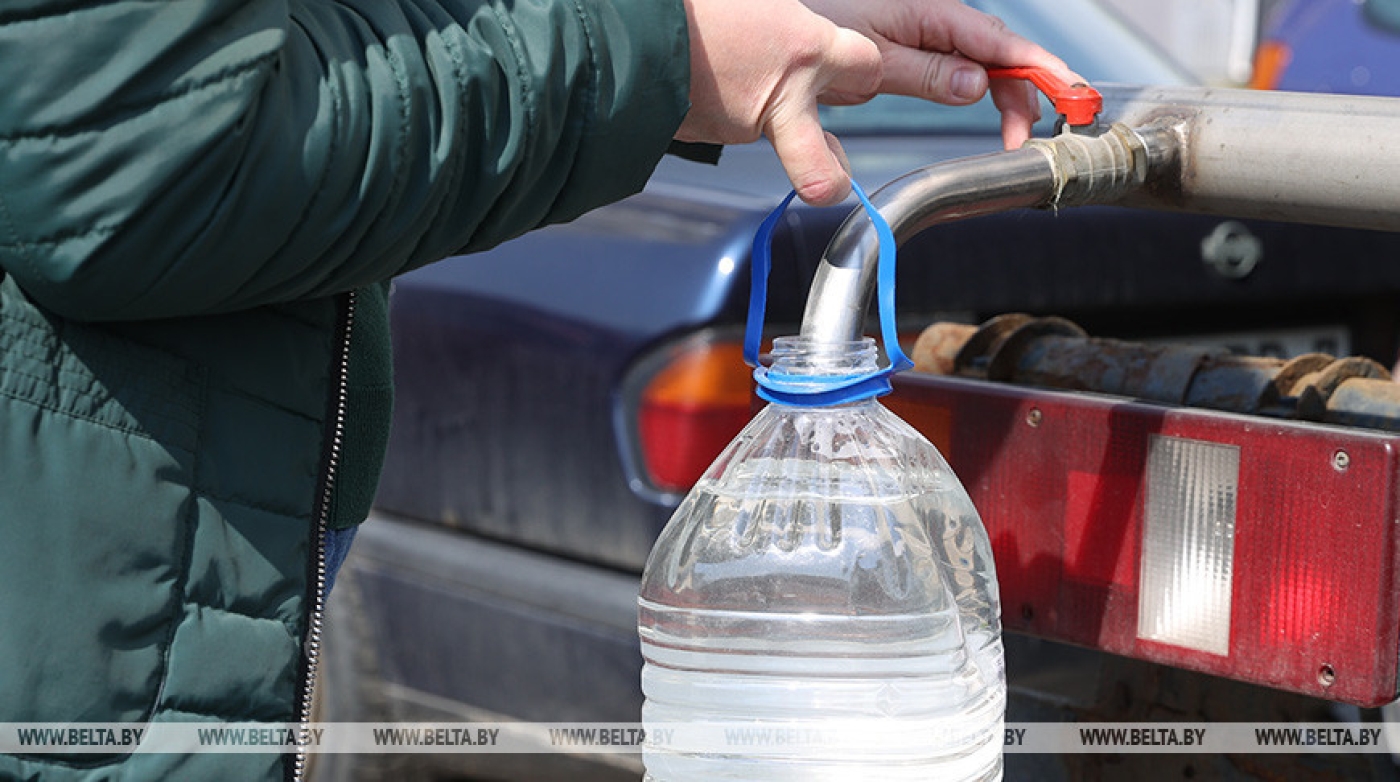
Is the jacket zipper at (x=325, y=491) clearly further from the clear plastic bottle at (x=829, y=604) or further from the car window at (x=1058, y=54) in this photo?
the car window at (x=1058, y=54)

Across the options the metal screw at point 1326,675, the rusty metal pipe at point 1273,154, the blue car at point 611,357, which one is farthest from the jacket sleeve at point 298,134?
the blue car at point 611,357

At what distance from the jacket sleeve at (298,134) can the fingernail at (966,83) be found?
37 cm

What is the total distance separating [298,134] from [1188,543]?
895 millimetres

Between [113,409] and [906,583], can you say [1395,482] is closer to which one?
[906,583]

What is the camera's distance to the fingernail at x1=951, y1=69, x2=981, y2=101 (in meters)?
1.52

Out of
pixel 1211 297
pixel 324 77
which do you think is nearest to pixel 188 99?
pixel 324 77

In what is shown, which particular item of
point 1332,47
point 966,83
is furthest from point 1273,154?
point 1332,47

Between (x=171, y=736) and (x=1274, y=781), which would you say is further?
(x=1274, y=781)

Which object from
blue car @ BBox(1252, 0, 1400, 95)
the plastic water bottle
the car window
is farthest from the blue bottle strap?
blue car @ BBox(1252, 0, 1400, 95)

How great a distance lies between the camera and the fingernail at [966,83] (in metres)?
1.52

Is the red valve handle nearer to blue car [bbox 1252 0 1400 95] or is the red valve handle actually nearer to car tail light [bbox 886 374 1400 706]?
car tail light [bbox 886 374 1400 706]

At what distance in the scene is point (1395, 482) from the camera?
55.8 inches

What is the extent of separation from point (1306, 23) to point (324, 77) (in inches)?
298

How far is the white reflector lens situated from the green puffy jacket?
23.6 inches
